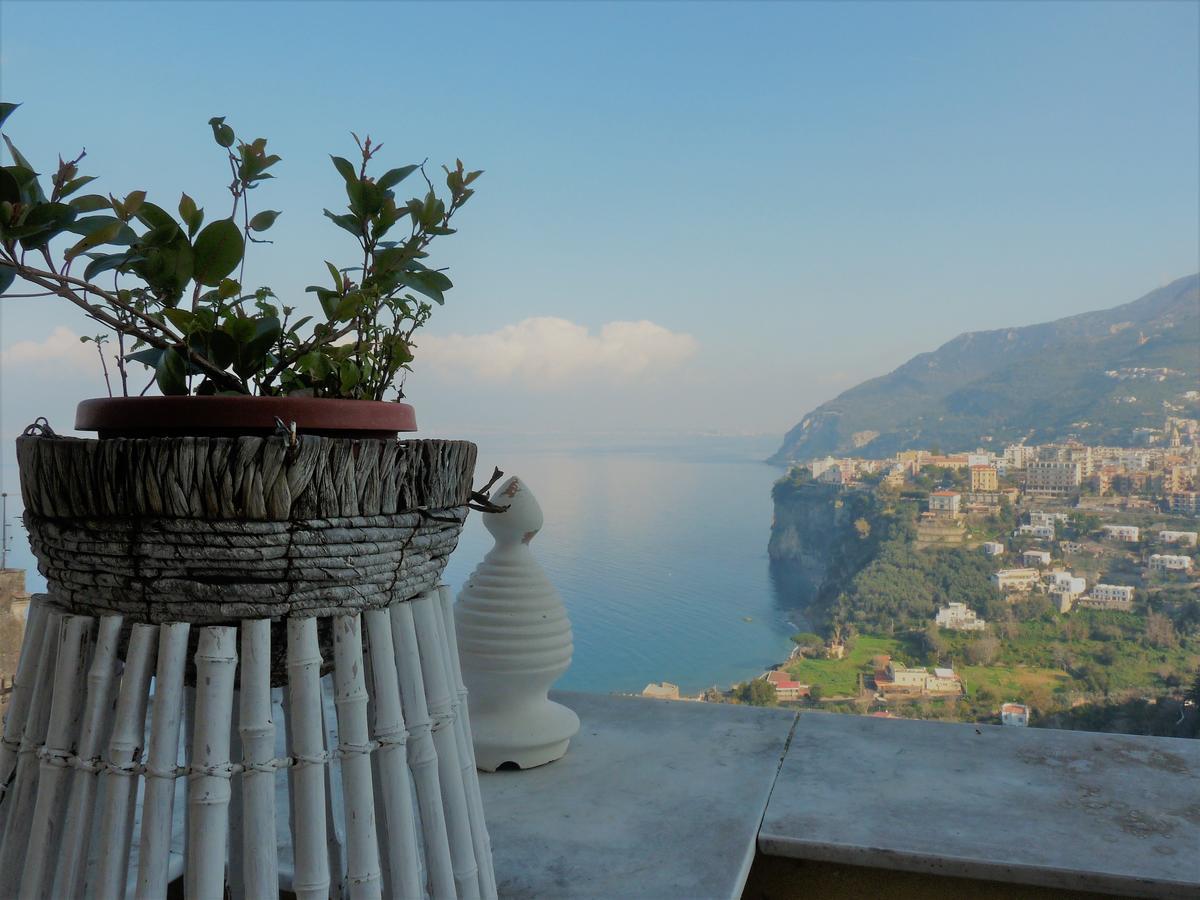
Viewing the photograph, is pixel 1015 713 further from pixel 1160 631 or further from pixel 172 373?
pixel 172 373

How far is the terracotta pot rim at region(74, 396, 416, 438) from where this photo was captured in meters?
0.63

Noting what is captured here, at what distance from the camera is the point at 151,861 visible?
58cm

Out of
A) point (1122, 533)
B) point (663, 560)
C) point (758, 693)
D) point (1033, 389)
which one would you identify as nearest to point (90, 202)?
point (758, 693)

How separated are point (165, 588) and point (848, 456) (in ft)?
13.1

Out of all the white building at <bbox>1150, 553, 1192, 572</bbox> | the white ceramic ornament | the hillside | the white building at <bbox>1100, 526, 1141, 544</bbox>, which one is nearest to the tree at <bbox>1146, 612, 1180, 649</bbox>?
the white building at <bbox>1150, 553, 1192, 572</bbox>

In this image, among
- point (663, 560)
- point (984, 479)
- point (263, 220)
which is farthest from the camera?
point (663, 560)

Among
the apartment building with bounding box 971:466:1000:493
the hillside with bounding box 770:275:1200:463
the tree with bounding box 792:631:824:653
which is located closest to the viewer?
the tree with bounding box 792:631:824:653

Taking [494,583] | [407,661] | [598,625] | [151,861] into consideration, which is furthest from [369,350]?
[598,625]

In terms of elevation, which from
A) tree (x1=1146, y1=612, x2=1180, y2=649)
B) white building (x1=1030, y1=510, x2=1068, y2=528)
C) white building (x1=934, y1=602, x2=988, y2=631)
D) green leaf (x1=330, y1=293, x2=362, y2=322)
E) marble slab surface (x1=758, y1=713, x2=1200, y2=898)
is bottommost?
white building (x1=934, y1=602, x2=988, y2=631)

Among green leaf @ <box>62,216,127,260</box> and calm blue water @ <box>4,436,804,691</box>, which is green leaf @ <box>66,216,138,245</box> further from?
calm blue water @ <box>4,436,804,691</box>

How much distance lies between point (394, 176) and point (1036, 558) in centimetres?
302

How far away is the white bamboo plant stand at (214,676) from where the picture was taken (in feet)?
1.92

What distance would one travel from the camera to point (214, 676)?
1.94 feet

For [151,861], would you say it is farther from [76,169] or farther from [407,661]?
[76,169]
